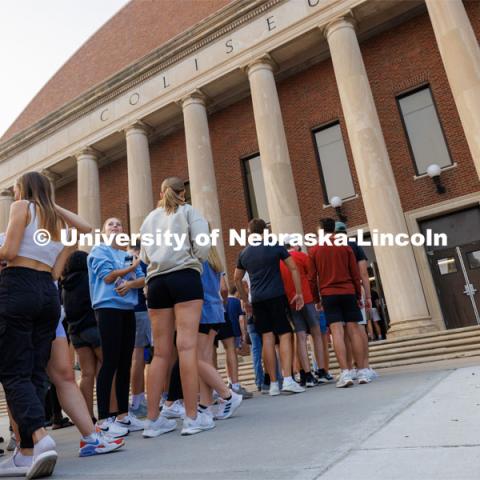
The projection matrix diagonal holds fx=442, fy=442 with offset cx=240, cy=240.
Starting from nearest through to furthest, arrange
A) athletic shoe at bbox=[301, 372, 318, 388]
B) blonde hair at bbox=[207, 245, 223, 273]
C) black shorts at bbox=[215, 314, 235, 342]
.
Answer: blonde hair at bbox=[207, 245, 223, 273], athletic shoe at bbox=[301, 372, 318, 388], black shorts at bbox=[215, 314, 235, 342]

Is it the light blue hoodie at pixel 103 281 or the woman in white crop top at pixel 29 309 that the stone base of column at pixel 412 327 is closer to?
the light blue hoodie at pixel 103 281

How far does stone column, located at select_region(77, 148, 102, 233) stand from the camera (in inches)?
690

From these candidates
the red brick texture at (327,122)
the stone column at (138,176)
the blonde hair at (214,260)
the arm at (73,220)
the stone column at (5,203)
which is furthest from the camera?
the stone column at (5,203)

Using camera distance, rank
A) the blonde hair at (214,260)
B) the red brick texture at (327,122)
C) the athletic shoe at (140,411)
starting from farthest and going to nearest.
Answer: the red brick texture at (327,122) → the athletic shoe at (140,411) → the blonde hair at (214,260)

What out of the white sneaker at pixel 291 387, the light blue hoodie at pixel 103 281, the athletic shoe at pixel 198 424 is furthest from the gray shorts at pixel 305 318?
the athletic shoe at pixel 198 424

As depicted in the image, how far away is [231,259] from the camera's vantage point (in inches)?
654

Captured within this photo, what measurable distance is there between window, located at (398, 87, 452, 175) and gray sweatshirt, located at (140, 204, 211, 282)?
477 inches

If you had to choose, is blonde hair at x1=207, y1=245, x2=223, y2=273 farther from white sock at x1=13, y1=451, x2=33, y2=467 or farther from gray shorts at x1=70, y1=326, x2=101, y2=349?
white sock at x1=13, y1=451, x2=33, y2=467

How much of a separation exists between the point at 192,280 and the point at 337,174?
12868 mm

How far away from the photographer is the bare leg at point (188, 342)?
3.29 metres

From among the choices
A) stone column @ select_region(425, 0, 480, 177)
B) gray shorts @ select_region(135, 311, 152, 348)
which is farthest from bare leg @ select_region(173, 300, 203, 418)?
stone column @ select_region(425, 0, 480, 177)

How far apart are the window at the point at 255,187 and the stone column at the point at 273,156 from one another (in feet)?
11.3

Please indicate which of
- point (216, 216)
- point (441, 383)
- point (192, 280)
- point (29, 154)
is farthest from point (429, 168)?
point (29, 154)

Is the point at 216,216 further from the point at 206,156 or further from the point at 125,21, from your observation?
the point at 125,21
